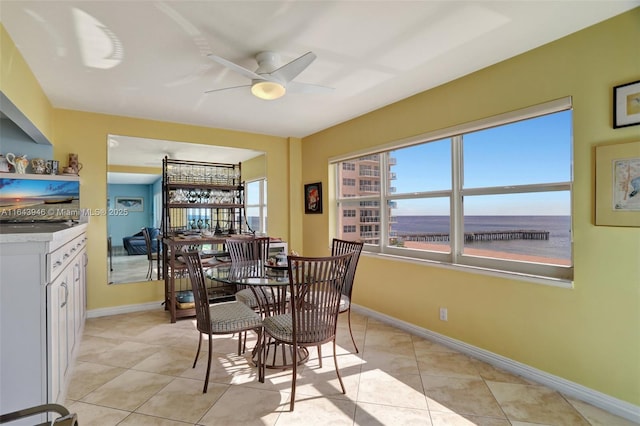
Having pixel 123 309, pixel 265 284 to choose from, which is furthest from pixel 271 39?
pixel 123 309

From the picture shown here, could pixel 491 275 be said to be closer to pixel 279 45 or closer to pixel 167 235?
pixel 279 45

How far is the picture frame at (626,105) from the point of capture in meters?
1.98

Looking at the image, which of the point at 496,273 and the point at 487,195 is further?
the point at 487,195

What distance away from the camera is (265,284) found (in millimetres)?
2385

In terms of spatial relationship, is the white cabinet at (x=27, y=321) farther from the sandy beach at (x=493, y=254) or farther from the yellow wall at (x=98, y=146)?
the sandy beach at (x=493, y=254)

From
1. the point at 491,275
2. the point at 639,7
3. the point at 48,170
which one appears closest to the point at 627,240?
the point at 491,275

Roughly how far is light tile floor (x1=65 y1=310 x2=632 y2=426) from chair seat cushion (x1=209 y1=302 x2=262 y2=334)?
422 millimetres

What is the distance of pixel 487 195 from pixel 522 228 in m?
0.41

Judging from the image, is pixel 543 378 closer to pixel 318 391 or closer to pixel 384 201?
pixel 318 391

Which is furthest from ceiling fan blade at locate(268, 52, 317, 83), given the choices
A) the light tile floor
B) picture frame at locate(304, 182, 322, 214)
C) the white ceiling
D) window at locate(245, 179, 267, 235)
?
window at locate(245, 179, 267, 235)

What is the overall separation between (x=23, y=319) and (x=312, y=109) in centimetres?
318

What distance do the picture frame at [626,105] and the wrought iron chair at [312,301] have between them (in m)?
1.96

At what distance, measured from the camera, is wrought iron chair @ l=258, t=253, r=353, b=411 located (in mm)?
2137

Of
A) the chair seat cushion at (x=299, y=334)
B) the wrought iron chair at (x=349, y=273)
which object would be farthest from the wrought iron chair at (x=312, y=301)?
the wrought iron chair at (x=349, y=273)
